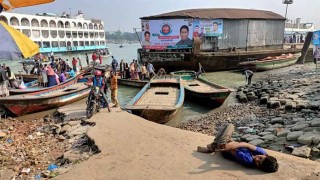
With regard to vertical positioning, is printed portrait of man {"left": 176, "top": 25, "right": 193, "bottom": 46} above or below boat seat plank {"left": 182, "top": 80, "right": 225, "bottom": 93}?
above

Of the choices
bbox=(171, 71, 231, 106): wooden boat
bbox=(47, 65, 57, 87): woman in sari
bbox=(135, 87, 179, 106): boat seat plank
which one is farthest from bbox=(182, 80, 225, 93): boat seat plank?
bbox=(47, 65, 57, 87): woman in sari

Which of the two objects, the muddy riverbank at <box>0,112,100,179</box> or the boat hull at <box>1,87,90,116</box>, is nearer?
the muddy riverbank at <box>0,112,100,179</box>

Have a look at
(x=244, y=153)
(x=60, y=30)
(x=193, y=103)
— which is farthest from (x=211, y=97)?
(x=60, y=30)

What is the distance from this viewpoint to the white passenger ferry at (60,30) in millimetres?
50312

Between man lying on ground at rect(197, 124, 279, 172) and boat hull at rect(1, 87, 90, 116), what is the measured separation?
28.1ft

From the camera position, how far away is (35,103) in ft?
37.2

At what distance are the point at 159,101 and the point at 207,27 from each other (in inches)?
669

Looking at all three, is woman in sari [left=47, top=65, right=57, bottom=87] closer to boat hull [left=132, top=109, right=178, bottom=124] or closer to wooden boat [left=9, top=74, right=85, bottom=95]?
wooden boat [left=9, top=74, right=85, bottom=95]

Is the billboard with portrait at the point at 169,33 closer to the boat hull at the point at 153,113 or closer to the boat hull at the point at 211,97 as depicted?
the boat hull at the point at 211,97

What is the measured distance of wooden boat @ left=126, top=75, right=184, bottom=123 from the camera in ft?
30.7

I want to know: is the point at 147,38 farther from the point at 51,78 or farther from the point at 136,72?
the point at 51,78

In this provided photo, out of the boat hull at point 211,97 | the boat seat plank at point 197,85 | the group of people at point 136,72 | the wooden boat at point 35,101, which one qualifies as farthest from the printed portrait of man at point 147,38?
the wooden boat at point 35,101

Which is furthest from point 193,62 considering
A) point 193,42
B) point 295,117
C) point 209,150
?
point 209,150

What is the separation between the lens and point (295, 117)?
31.4 ft
